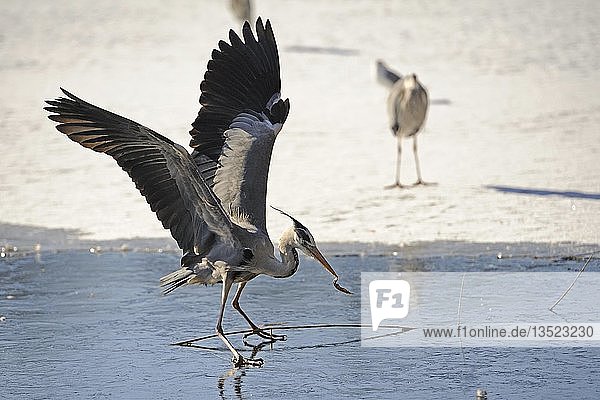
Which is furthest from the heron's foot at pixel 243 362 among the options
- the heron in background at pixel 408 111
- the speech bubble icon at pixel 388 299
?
the heron in background at pixel 408 111

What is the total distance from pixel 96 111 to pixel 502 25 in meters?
13.2

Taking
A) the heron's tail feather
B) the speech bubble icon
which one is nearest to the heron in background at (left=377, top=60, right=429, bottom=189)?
the heron's tail feather

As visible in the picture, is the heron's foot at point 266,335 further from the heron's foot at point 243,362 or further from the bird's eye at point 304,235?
the bird's eye at point 304,235

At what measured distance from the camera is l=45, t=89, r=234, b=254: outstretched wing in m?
5.21

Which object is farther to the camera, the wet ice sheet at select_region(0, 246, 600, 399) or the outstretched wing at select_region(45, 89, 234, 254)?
the outstretched wing at select_region(45, 89, 234, 254)

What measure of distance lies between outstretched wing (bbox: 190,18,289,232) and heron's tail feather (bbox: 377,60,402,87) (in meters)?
6.19

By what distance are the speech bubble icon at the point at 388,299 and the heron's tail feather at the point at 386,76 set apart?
5998 millimetres

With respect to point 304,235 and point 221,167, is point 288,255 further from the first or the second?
point 221,167

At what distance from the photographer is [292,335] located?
225 inches

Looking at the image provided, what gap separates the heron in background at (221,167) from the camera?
5273mm

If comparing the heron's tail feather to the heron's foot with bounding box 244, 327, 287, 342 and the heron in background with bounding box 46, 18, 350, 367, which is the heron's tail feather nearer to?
the heron in background with bounding box 46, 18, 350, 367

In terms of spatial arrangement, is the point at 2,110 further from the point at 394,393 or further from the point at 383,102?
the point at 394,393

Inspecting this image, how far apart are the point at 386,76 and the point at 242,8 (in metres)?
5.25

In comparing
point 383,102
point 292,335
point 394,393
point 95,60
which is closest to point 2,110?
point 95,60
